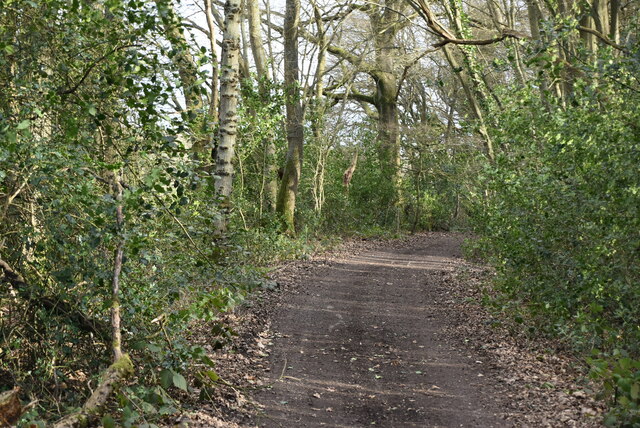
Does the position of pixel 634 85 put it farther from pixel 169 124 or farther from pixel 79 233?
pixel 79 233

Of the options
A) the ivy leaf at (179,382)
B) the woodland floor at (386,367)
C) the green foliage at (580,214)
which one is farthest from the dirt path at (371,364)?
the green foliage at (580,214)

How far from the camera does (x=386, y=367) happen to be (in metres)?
8.61

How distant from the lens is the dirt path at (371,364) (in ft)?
22.8

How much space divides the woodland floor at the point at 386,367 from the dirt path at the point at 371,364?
16 mm

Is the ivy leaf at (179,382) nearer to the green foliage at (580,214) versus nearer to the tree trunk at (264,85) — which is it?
the green foliage at (580,214)

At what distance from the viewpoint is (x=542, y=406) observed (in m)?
6.96

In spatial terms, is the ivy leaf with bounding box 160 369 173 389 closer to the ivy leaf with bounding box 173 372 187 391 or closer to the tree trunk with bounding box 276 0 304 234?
the ivy leaf with bounding box 173 372 187 391

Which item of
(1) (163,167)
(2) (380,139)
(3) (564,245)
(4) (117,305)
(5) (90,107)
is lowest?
(4) (117,305)

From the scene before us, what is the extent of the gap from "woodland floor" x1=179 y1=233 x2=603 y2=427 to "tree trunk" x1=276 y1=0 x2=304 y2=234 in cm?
638

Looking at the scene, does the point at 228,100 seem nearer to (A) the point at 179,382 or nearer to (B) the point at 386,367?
(B) the point at 386,367

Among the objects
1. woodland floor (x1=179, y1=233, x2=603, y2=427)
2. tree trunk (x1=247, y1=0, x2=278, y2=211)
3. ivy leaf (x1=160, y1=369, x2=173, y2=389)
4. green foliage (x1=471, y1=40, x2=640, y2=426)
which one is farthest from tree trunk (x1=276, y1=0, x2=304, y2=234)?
ivy leaf (x1=160, y1=369, x2=173, y2=389)

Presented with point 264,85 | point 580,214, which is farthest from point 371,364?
point 264,85

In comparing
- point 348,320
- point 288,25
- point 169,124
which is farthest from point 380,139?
point 169,124

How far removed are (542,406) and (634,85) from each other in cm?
416
